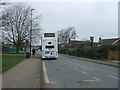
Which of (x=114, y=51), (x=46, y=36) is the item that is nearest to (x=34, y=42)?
(x=46, y=36)

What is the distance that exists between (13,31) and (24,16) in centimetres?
501

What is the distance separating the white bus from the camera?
33969 millimetres

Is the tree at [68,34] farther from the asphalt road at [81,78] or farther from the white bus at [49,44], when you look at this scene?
the asphalt road at [81,78]

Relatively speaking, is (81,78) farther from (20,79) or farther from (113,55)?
(113,55)

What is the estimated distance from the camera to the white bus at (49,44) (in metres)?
34.0

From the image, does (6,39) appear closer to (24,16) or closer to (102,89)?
(24,16)

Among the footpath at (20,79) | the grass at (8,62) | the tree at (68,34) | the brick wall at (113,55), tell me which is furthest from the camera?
the tree at (68,34)

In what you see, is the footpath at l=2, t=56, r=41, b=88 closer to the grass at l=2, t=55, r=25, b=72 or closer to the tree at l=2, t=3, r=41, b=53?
the grass at l=2, t=55, r=25, b=72

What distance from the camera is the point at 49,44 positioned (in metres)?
34.0

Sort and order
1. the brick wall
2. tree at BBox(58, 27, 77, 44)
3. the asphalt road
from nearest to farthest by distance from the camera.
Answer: the asphalt road
the brick wall
tree at BBox(58, 27, 77, 44)

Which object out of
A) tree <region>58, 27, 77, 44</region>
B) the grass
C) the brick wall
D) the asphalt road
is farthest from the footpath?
tree <region>58, 27, 77, 44</region>

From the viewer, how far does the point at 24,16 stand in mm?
55219

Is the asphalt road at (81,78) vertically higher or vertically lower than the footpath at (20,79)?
lower

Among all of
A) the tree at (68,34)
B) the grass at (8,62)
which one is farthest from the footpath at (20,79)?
the tree at (68,34)
